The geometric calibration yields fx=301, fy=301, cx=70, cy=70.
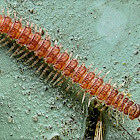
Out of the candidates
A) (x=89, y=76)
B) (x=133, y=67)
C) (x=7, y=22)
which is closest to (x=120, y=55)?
(x=133, y=67)

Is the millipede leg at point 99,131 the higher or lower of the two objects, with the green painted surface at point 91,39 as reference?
lower

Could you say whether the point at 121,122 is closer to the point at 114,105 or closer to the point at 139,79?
the point at 114,105

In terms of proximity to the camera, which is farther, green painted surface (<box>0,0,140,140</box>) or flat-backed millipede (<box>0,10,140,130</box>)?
green painted surface (<box>0,0,140,140</box>)

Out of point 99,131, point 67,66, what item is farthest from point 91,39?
point 99,131

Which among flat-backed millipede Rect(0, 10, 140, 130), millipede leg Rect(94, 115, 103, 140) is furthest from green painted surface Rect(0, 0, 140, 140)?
flat-backed millipede Rect(0, 10, 140, 130)

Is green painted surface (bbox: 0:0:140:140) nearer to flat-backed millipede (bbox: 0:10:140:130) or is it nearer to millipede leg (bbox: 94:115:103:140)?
millipede leg (bbox: 94:115:103:140)

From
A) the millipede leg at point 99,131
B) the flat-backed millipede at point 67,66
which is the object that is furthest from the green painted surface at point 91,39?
the flat-backed millipede at point 67,66

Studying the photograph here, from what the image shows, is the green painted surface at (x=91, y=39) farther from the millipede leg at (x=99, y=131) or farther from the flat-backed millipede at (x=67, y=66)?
the flat-backed millipede at (x=67, y=66)

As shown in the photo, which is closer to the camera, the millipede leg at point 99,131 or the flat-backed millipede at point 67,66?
the flat-backed millipede at point 67,66
